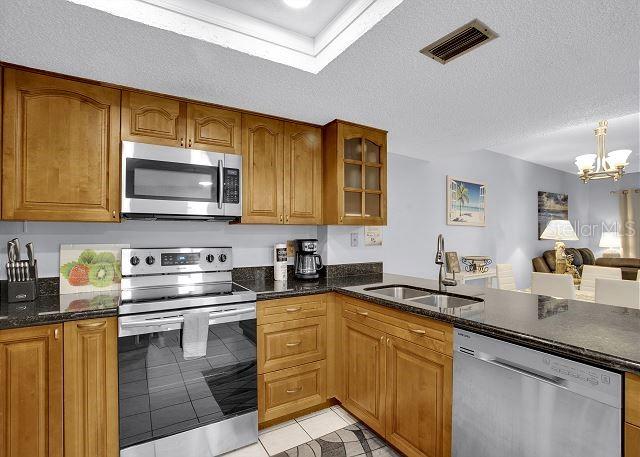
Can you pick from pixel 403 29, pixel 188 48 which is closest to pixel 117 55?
pixel 188 48

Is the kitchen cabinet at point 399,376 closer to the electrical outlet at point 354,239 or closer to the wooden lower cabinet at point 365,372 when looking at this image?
the wooden lower cabinet at point 365,372

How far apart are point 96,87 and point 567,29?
7.86 feet

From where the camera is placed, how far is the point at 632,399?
1.02 meters

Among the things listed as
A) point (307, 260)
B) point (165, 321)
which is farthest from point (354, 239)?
point (165, 321)

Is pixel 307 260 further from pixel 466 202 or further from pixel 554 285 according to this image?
pixel 466 202

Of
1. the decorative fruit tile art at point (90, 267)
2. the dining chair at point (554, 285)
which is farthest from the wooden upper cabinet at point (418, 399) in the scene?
the dining chair at point (554, 285)

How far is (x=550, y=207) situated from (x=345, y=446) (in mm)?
6120

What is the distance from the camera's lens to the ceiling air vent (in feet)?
4.58

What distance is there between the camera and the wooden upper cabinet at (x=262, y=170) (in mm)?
2387

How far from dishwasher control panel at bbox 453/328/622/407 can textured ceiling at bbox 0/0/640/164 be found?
1.32 metres

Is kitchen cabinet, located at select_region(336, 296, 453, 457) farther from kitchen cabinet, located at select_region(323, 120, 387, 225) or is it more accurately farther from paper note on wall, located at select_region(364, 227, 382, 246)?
paper note on wall, located at select_region(364, 227, 382, 246)

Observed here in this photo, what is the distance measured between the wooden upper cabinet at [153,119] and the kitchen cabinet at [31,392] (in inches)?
45.8

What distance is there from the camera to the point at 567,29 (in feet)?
4.57

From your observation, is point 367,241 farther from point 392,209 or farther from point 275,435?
point 275,435
